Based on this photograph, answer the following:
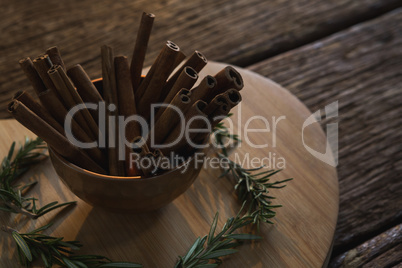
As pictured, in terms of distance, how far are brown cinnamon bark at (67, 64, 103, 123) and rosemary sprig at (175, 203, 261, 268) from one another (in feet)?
0.83

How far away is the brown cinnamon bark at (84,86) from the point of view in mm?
713

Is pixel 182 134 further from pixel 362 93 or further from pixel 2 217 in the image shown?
pixel 362 93

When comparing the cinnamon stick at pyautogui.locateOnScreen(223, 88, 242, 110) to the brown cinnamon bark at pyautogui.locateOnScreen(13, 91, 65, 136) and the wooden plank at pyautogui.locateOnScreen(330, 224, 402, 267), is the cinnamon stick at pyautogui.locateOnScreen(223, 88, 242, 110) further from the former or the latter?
the wooden plank at pyautogui.locateOnScreen(330, 224, 402, 267)

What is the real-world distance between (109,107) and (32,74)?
123 mm

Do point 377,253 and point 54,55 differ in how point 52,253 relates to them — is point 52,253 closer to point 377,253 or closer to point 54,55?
point 54,55

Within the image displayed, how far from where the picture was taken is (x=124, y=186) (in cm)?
64

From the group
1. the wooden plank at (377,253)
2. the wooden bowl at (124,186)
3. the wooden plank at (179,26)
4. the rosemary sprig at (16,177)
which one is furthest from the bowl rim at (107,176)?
the wooden plank at (179,26)

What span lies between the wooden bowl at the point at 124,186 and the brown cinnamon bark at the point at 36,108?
0.14 feet

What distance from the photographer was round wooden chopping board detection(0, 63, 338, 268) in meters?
0.71

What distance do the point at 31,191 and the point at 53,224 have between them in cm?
9

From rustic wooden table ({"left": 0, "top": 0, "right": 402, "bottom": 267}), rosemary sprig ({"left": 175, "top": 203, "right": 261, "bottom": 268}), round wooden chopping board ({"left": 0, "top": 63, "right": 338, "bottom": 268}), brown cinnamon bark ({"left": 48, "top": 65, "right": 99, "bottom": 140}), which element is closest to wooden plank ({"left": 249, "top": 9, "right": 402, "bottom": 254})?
rustic wooden table ({"left": 0, "top": 0, "right": 402, "bottom": 267})

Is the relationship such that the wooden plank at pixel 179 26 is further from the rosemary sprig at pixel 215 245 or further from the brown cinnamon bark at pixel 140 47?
the rosemary sprig at pixel 215 245

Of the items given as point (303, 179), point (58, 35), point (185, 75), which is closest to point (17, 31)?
point (58, 35)

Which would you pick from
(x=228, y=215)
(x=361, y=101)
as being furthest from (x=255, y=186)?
(x=361, y=101)
